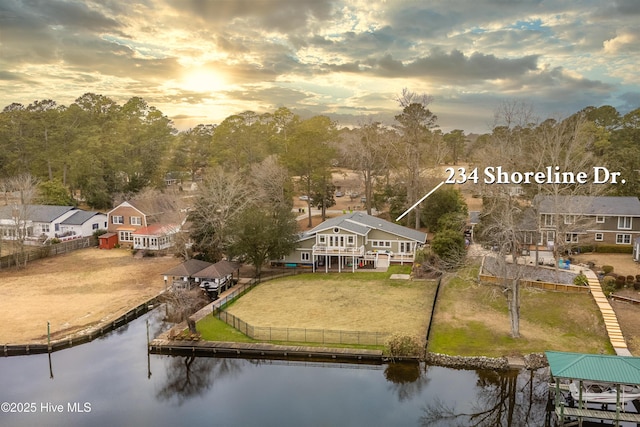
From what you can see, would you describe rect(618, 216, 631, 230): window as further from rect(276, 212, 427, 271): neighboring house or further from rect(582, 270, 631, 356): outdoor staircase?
rect(276, 212, 427, 271): neighboring house

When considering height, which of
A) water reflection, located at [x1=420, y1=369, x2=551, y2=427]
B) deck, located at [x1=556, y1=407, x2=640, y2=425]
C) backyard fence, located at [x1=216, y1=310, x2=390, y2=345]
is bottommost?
water reflection, located at [x1=420, y1=369, x2=551, y2=427]

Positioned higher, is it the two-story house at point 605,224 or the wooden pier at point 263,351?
the two-story house at point 605,224

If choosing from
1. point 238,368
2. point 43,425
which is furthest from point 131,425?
point 238,368

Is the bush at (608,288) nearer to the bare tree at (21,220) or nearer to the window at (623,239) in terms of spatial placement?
the window at (623,239)

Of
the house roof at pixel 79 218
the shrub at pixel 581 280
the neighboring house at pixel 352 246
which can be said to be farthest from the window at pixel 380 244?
the house roof at pixel 79 218

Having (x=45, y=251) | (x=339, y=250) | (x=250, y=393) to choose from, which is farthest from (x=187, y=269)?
(x=45, y=251)

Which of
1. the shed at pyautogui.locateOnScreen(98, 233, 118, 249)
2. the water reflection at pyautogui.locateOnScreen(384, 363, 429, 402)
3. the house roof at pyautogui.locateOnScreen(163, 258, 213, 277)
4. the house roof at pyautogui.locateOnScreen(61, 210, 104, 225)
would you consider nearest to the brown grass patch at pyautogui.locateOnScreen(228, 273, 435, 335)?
the water reflection at pyautogui.locateOnScreen(384, 363, 429, 402)
